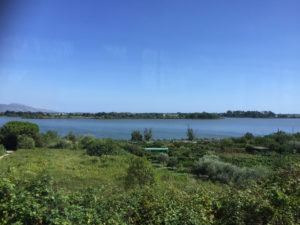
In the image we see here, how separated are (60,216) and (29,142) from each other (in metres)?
21.2

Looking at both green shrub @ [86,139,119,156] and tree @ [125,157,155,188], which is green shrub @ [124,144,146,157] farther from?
tree @ [125,157,155,188]

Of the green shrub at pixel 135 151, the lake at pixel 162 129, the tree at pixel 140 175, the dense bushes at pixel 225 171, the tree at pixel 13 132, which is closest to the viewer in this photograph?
the tree at pixel 140 175

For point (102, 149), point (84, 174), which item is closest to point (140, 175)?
point (84, 174)

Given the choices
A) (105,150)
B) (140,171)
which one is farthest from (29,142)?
(140,171)

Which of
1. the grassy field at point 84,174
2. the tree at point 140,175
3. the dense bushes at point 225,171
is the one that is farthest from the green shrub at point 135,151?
the tree at point 140,175

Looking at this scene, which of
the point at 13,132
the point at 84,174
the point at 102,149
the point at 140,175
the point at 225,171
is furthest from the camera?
the point at 13,132

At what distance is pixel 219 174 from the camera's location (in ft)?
37.9

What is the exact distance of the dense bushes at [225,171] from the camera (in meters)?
10.1

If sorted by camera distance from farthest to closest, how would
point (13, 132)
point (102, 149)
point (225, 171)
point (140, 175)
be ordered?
1. point (13, 132)
2. point (102, 149)
3. point (225, 171)
4. point (140, 175)

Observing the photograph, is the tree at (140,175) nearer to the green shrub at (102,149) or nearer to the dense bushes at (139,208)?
the dense bushes at (139,208)

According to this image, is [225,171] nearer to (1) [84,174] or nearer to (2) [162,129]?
(1) [84,174]

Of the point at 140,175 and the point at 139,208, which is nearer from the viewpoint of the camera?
the point at 139,208

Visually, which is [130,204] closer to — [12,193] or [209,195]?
[209,195]

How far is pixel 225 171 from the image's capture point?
460 inches
